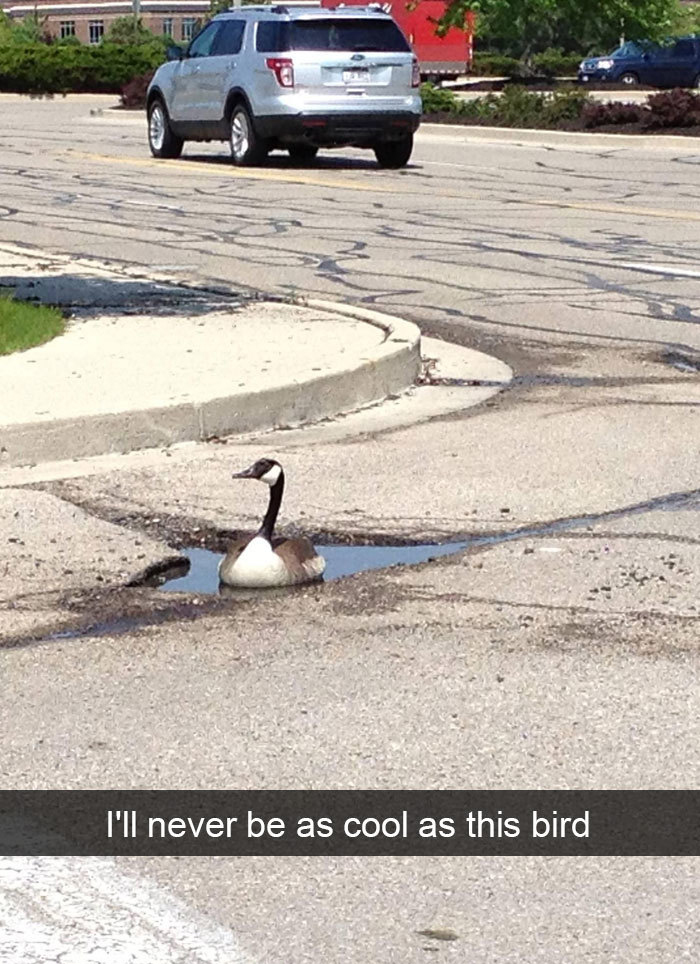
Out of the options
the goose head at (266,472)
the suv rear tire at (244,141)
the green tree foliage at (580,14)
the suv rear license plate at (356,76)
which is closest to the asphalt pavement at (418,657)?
the goose head at (266,472)

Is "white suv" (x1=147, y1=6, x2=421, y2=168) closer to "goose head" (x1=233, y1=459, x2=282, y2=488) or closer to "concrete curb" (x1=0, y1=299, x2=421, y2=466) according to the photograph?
"concrete curb" (x1=0, y1=299, x2=421, y2=466)

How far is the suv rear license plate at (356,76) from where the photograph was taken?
25312mm

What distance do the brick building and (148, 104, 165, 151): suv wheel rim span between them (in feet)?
253

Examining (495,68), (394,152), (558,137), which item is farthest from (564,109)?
(495,68)

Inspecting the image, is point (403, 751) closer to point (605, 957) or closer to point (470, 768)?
point (470, 768)

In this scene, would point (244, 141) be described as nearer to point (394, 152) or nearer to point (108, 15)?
point (394, 152)

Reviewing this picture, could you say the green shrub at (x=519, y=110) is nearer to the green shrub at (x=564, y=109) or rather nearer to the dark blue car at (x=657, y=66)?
the green shrub at (x=564, y=109)

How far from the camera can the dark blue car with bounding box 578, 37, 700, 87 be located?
5516 centimetres

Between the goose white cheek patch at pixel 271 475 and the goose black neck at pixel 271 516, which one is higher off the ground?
the goose white cheek patch at pixel 271 475

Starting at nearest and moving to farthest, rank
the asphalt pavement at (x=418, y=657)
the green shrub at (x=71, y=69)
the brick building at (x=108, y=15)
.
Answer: the asphalt pavement at (x=418, y=657) → the green shrub at (x=71, y=69) → the brick building at (x=108, y=15)

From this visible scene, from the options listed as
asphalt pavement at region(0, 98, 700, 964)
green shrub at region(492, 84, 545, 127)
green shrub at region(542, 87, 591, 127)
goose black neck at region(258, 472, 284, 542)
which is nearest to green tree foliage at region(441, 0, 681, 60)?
green shrub at region(492, 84, 545, 127)

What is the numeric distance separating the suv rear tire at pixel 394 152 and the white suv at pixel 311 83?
0.04 ft

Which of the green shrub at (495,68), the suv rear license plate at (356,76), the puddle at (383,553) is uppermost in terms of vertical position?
the suv rear license plate at (356,76)

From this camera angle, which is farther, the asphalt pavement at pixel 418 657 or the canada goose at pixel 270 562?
the canada goose at pixel 270 562
